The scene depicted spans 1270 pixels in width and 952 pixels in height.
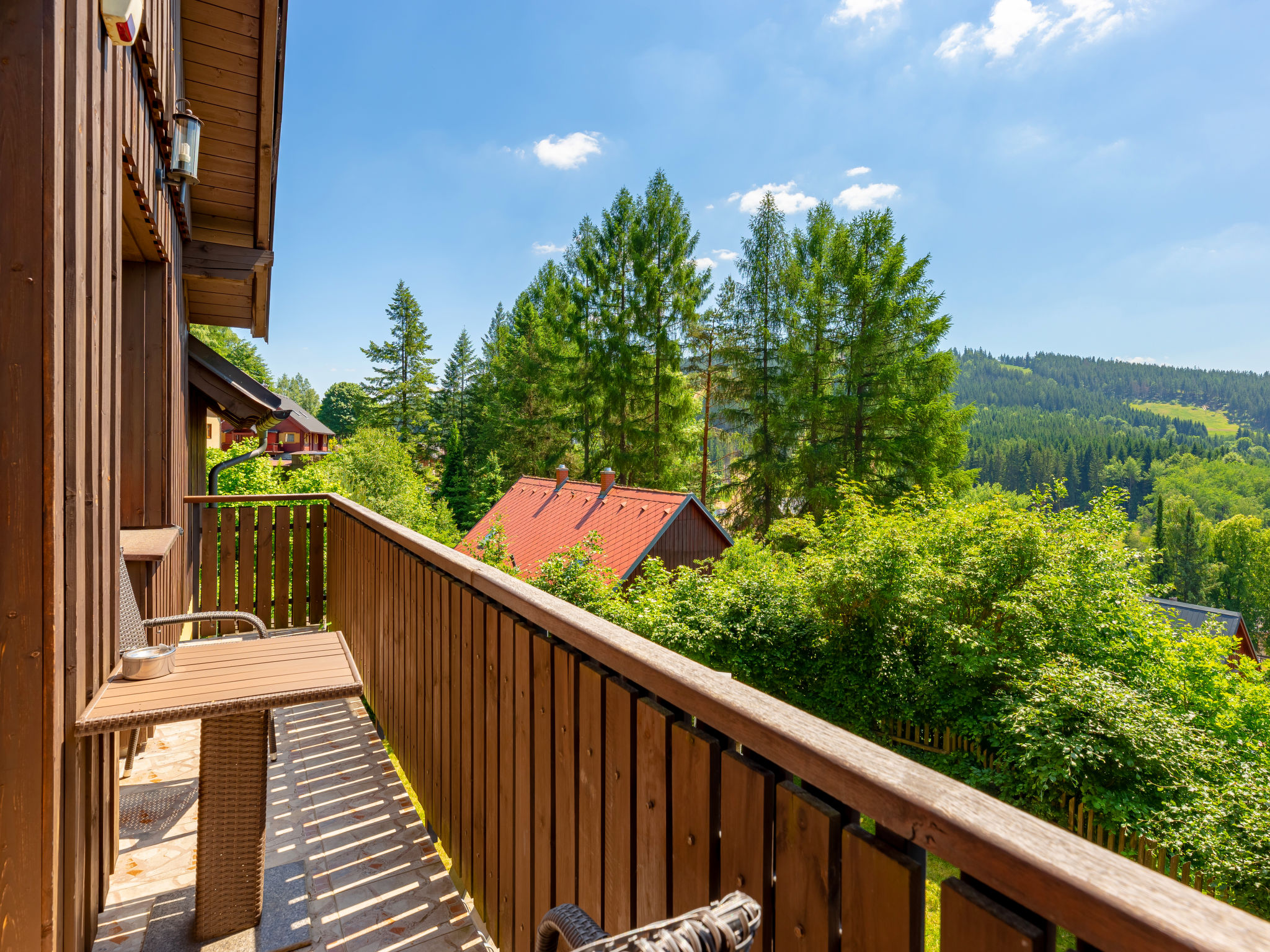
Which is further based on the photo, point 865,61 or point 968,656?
point 865,61

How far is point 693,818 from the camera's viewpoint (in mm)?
1044

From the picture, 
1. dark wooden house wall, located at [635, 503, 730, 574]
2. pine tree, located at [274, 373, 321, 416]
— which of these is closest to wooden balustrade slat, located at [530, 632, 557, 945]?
dark wooden house wall, located at [635, 503, 730, 574]

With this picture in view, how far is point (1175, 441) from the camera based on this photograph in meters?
93.1

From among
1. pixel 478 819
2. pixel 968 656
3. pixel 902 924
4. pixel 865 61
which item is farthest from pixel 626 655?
pixel 865 61

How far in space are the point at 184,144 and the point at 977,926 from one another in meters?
4.08

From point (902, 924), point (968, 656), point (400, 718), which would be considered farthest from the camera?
point (968, 656)

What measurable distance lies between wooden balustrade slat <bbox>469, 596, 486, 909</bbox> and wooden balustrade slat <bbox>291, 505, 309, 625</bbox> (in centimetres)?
380

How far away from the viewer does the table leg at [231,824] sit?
6.43 feet

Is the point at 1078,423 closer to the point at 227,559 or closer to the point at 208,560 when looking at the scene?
the point at 227,559

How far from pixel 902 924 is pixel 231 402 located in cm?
626

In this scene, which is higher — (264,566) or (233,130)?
(233,130)

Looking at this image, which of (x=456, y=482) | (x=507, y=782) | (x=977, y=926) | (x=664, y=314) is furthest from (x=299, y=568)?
(x=456, y=482)

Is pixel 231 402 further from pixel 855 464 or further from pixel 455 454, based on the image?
pixel 455 454

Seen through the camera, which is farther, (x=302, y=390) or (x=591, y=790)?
(x=302, y=390)
